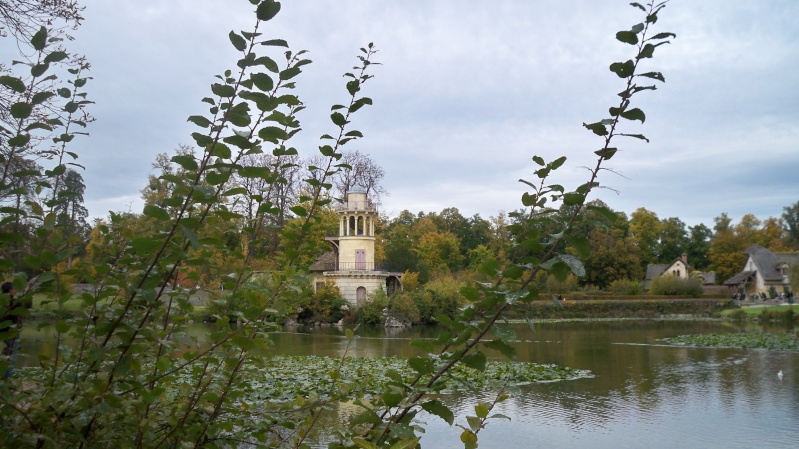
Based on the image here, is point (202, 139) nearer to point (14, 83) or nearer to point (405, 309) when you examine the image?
point (14, 83)

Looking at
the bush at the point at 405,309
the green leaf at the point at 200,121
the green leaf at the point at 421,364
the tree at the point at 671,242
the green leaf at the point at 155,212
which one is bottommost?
the bush at the point at 405,309

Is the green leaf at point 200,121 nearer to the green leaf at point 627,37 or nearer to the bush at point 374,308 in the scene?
the green leaf at point 627,37

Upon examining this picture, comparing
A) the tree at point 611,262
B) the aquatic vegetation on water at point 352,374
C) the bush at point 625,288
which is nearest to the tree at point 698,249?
the tree at point 611,262

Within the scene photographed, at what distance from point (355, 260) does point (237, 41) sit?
3114 centimetres

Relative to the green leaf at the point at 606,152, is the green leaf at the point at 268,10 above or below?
above

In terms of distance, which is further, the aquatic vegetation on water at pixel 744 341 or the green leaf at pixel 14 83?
the aquatic vegetation on water at pixel 744 341

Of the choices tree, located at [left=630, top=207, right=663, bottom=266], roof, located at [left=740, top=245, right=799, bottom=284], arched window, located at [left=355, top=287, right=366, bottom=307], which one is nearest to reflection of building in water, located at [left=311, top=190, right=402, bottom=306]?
arched window, located at [left=355, top=287, right=366, bottom=307]

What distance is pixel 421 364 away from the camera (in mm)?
1692

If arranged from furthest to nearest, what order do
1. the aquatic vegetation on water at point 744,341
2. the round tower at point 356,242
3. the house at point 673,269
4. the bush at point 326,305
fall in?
the house at point 673,269, the round tower at point 356,242, the bush at point 326,305, the aquatic vegetation on water at point 744,341

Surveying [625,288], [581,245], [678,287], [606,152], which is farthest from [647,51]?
[678,287]

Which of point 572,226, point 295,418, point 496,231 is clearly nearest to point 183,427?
point 295,418

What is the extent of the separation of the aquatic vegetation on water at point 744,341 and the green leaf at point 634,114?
61.3ft

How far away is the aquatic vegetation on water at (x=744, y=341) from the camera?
691 inches

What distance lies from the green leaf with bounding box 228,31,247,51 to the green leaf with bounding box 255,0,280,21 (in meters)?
0.08
